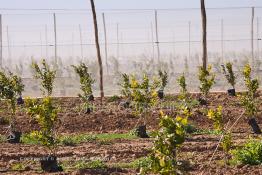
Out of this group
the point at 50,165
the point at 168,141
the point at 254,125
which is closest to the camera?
the point at 168,141

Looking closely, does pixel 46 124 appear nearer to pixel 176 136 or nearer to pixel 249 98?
pixel 176 136

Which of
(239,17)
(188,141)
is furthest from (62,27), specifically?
(188,141)

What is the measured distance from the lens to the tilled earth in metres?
12.6

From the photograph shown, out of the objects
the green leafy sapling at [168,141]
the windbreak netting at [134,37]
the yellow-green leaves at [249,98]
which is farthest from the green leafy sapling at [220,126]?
the windbreak netting at [134,37]

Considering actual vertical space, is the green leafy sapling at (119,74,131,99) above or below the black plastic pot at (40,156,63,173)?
above

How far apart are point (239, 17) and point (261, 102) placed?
2512 inches

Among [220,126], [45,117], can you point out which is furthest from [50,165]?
[220,126]

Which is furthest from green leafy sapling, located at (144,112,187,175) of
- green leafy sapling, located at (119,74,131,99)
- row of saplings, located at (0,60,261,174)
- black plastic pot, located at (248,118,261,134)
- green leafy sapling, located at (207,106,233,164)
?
green leafy sapling, located at (119,74,131,99)

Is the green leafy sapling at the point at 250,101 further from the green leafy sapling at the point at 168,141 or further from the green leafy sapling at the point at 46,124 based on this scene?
the green leafy sapling at the point at 168,141

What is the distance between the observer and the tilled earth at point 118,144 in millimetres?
12586

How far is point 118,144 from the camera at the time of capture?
1612 cm

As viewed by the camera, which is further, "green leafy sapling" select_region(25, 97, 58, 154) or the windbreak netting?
the windbreak netting

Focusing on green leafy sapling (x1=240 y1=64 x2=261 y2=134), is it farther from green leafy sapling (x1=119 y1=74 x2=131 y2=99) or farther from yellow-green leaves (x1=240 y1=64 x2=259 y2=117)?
green leafy sapling (x1=119 y1=74 x2=131 y2=99)

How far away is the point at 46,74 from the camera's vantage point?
20.2 meters
